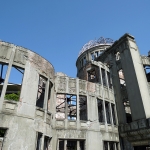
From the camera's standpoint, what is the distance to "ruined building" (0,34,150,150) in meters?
9.20

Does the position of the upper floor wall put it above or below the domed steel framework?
below

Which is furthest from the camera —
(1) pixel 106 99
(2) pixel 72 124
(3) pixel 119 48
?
(3) pixel 119 48

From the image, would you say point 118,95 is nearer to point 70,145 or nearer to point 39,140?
point 70,145

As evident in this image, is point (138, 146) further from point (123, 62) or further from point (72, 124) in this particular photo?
point (123, 62)

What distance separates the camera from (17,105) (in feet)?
30.8

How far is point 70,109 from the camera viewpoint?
21.0 m

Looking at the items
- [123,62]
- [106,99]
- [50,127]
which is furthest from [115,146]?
[123,62]

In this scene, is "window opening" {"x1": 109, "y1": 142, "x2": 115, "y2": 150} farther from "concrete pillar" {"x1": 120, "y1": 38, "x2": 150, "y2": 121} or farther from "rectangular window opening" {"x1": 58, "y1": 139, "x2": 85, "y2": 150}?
"rectangular window opening" {"x1": 58, "y1": 139, "x2": 85, "y2": 150}

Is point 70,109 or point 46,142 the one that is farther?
point 70,109

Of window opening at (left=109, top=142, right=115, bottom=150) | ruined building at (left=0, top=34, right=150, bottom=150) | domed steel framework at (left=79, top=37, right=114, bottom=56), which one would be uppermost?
domed steel framework at (left=79, top=37, right=114, bottom=56)

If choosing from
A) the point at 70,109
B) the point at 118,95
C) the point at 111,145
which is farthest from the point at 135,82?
the point at 70,109

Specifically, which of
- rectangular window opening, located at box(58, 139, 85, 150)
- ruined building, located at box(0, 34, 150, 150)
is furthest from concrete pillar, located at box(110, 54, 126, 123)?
rectangular window opening, located at box(58, 139, 85, 150)

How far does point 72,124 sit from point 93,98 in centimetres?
348

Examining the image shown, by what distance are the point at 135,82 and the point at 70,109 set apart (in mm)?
9594
